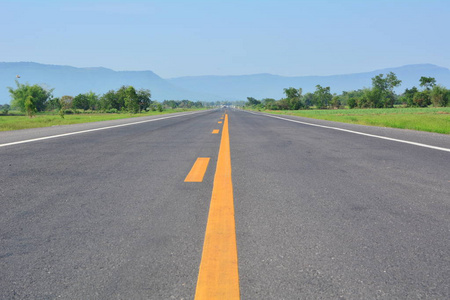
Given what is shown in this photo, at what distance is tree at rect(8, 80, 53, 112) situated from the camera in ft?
326

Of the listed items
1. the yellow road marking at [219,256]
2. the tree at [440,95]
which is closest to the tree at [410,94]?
the tree at [440,95]

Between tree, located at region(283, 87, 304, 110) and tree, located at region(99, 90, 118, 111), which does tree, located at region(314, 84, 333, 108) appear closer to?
tree, located at region(283, 87, 304, 110)

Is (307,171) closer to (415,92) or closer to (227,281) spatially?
(227,281)

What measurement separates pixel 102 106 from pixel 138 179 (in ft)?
411

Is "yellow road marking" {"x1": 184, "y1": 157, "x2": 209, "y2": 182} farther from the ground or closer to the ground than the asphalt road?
closer to the ground

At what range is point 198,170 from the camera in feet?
13.8

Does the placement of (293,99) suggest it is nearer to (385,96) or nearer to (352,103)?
(352,103)

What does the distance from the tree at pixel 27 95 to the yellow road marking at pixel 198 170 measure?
107382 mm

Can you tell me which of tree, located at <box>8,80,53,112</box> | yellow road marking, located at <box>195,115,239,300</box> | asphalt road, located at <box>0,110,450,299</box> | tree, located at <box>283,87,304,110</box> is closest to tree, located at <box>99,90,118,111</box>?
tree, located at <box>8,80,53,112</box>

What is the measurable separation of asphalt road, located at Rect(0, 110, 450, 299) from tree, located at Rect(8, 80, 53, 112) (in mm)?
108595

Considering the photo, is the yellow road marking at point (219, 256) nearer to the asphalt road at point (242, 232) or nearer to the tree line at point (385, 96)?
the asphalt road at point (242, 232)

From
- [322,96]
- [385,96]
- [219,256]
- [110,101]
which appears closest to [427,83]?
[385,96]

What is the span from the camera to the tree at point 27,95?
326 ft

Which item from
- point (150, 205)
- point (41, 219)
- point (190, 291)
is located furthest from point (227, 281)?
point (41, 219)
